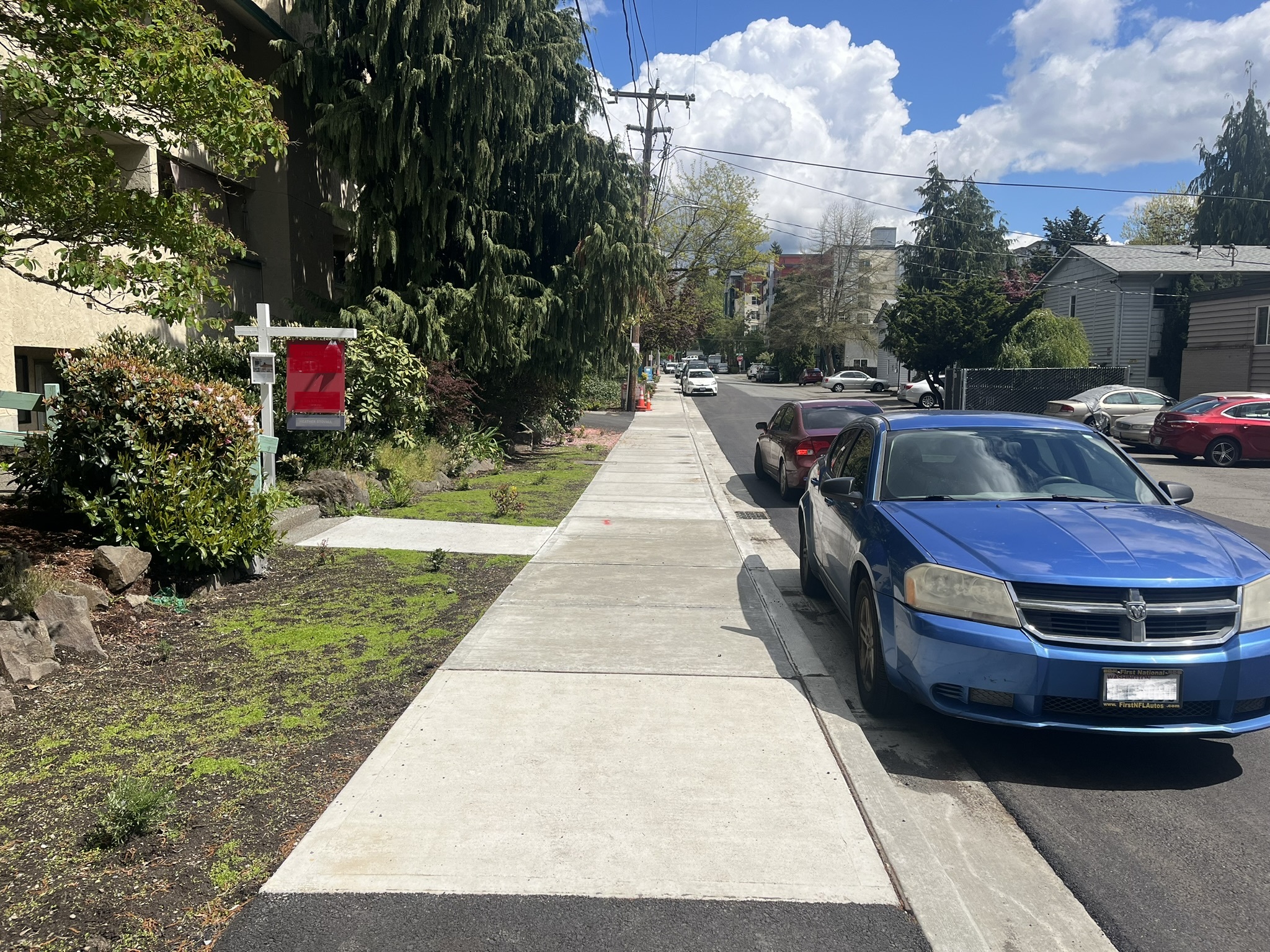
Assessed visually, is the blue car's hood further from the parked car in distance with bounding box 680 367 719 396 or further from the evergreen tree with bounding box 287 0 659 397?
the parked car in distance with bounding box 680 367 719 396

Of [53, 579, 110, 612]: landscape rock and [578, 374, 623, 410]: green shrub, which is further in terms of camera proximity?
[578, 374, 623, 410]: green shrub

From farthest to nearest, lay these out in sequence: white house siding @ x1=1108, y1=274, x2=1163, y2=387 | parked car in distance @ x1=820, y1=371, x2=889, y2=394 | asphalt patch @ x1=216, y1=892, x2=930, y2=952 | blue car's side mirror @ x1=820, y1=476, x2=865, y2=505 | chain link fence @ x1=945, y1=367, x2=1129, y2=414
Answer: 1. parked car in distance @ x1=820, y1=371, x2=889, y2=394
2. white house siding @ x1=1108, y1=274, x2=1163, y2=387
3. chain link fence @ x1=945, y1=367, x2=1129, y2=414
4. blue car's side mirror @ x1=820, y1=476, x2=865, y2=505
5. asphalt patch @ x1=216, y1=892, x2=930, y2=952

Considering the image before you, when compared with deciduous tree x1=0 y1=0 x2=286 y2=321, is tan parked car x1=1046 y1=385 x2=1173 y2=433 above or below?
below

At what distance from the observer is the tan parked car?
23.9 metres

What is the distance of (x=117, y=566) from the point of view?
6.58 metres

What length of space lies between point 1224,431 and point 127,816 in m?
21.2

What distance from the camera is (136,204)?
6.21m

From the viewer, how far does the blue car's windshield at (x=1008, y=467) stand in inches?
233

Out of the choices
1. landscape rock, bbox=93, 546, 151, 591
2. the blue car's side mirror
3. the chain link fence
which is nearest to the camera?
the blue car's side mirror

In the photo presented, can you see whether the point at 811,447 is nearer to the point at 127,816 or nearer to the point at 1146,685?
the point at 1146,685

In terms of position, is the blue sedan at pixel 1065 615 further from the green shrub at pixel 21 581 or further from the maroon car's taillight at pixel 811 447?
the maroon car's taillight at pixel 811 447

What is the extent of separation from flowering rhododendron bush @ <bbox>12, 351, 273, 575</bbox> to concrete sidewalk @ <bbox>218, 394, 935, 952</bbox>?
2.25 metres

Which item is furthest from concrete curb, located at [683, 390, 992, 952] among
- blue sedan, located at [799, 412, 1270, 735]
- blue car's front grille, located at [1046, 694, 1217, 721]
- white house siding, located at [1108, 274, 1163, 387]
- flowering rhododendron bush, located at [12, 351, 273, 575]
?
Answer: white house siding, located at [1108, 274, 1163, 387]

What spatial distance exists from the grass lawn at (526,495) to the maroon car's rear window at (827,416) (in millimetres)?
3436
